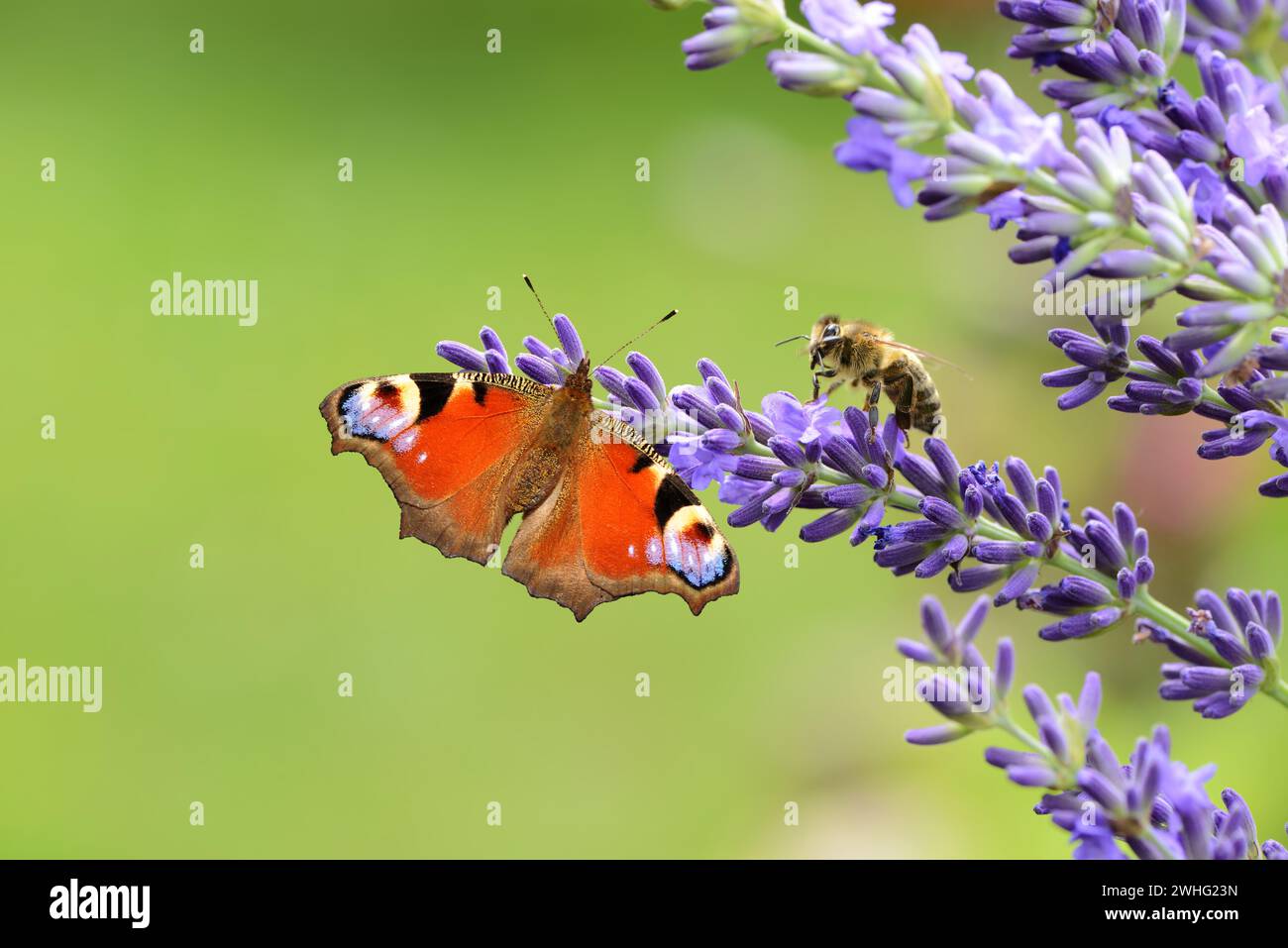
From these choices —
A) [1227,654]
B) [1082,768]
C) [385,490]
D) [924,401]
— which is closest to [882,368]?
[924,401]

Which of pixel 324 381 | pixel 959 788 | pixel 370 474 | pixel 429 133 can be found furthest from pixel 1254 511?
pixel 429 133

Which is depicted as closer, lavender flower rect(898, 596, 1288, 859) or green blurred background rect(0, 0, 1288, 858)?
lavender flower rect(898, 596, 1288, 859)

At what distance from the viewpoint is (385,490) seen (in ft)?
13.1

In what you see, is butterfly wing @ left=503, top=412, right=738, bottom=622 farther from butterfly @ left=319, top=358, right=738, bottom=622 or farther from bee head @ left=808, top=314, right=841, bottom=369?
bee head @ left=808, top=314, right=841, bottom=369

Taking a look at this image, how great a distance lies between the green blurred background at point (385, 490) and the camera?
325 cm

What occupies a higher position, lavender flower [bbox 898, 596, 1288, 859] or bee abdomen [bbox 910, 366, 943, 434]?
bee abdomen [bbox 910, 366, 943, 434]

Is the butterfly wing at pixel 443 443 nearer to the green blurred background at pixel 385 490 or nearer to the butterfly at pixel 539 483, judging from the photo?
the butterfly at pixel 539 483

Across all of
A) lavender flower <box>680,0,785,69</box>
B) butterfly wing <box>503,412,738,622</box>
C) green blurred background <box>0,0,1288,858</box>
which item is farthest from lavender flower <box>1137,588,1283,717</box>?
green blurred background <box>0,0,1288,858</box>

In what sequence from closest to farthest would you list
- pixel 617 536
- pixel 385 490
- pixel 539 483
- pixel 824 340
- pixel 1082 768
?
1. pixel 1082 768
2. pixel 617 536
3. pixel 539 483
4. pixel 824 340
5. pixel 385 490

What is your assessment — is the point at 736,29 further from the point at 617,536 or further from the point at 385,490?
the point at 385,490

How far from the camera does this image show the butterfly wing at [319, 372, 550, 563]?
4.38 ft

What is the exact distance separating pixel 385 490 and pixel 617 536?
2943 millimetres
